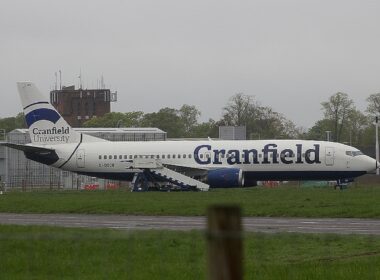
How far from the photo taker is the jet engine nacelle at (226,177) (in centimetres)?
5844

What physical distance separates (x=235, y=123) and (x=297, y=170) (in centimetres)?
8548

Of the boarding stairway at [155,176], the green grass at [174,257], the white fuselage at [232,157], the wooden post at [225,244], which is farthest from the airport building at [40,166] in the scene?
the wooden post at [225,244]

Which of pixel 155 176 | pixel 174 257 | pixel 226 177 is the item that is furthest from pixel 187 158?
pixel 174 257

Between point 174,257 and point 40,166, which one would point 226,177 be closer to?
point 174,257

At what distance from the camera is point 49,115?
206 ft

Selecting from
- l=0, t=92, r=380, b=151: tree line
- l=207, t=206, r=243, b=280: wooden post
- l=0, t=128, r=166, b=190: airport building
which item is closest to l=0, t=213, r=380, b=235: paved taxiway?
l=207, t=206, r=243, b=280: wooden post

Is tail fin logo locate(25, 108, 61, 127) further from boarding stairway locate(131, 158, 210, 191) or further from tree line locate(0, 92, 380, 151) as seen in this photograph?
tree line locate(0, 92, 380, 151)

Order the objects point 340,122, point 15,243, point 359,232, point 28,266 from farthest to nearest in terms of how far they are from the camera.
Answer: point 340,122 → point 359,232 → point 15,243 → point 28,266

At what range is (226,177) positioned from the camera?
58.5 meters

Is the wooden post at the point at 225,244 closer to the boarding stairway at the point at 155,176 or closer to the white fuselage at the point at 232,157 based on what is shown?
the white fuselage at the point at 232,157

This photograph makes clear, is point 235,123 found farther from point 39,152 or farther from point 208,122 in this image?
point 39,152

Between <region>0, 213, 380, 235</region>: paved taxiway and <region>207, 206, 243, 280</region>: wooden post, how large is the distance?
1734 cm

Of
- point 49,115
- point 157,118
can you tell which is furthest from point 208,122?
point 49,115

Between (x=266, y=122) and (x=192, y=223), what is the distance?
12211 centimetres
